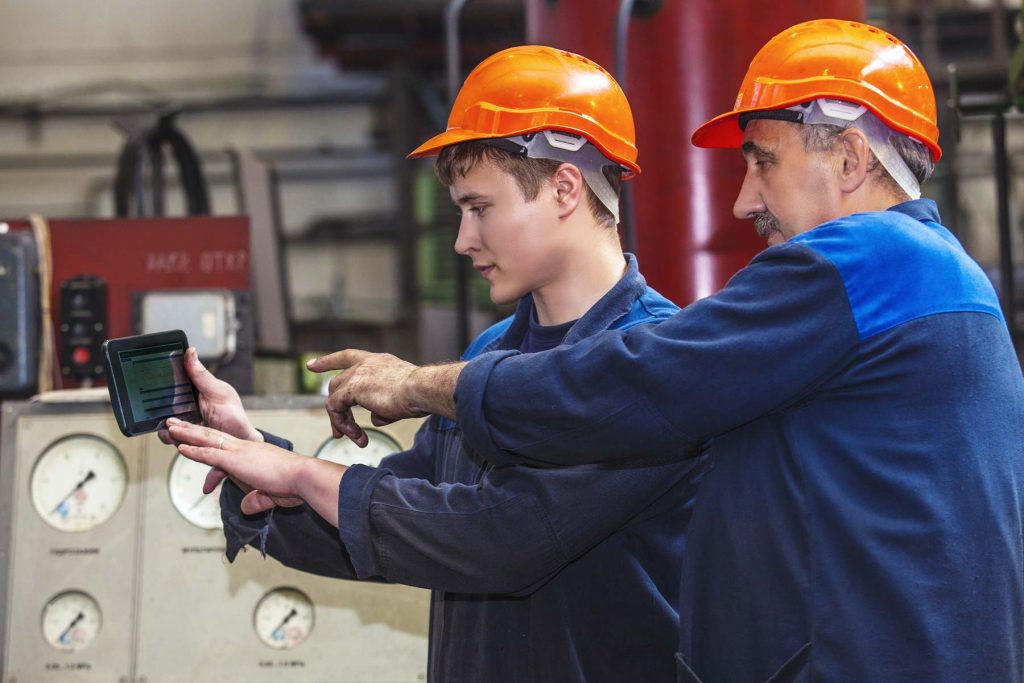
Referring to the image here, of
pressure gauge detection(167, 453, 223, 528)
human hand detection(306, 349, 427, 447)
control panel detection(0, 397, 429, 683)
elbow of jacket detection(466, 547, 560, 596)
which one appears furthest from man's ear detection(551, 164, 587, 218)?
pressure gauge detection(167, 453, 223, 528)

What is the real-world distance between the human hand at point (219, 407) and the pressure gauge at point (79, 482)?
2.24ft

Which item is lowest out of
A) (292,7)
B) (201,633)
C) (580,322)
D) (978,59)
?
(201,633)

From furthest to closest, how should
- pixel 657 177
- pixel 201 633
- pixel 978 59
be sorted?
1. pixel 978 59
2. pixel 657 177
3. pixel 201 633

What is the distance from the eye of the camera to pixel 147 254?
7.70 feet

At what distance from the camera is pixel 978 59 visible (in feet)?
21.1

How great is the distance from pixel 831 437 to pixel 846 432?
0.01 m

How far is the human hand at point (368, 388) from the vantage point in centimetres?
117

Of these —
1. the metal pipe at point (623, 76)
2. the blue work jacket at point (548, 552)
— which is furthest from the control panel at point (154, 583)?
the blue work jacket at point (548, 552)

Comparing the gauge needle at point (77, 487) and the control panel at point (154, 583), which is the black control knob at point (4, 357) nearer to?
the control panel at point (154, 583)

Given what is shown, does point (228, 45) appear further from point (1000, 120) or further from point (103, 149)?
point (1000, 120)

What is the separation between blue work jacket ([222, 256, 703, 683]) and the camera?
1152 mm

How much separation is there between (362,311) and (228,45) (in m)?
2.02

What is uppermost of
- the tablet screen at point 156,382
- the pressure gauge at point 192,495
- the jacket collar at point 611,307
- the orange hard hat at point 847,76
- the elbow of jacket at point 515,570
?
the orange hard hat at point 847,76

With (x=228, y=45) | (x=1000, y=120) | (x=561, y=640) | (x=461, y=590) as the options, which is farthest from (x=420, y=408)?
(x=228, y=45)
